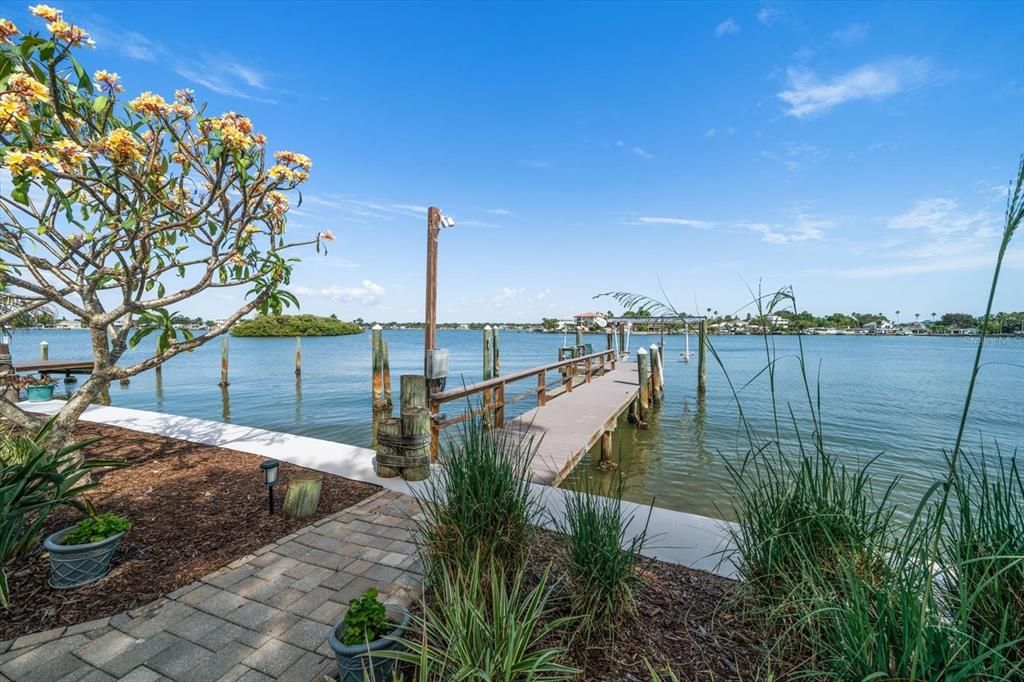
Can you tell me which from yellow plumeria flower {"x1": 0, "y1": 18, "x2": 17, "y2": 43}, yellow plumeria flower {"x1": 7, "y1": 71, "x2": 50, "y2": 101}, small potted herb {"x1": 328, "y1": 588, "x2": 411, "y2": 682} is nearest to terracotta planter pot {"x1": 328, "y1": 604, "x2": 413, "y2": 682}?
small potted herb {"x1": 328, "y1": 588, "x2": 411, "y2": 682}

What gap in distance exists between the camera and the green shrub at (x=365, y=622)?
178 cm

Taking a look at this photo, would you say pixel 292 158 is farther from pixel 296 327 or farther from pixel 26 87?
pixel 296 327

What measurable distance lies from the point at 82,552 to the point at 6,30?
134 inches

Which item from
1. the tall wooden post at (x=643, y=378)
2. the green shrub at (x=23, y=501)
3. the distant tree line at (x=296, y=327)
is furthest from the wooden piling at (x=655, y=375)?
the distant tree line at (x=296, y=327)

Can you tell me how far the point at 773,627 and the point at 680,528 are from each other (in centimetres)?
144

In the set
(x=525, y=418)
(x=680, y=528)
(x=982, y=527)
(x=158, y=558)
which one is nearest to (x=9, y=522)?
(x=158, y=558)

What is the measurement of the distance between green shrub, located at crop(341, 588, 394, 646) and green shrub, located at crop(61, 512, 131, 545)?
1.96 m

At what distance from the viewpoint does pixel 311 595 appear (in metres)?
2.51

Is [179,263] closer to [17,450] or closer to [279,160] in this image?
[279,160]

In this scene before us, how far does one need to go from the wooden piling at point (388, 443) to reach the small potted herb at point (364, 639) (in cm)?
273

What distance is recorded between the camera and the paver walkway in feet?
6.32

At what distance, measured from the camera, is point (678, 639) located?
79.0 inches

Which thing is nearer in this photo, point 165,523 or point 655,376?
point 165,523

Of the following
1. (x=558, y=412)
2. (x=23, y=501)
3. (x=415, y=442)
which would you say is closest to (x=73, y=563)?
(x=23, y=501)
